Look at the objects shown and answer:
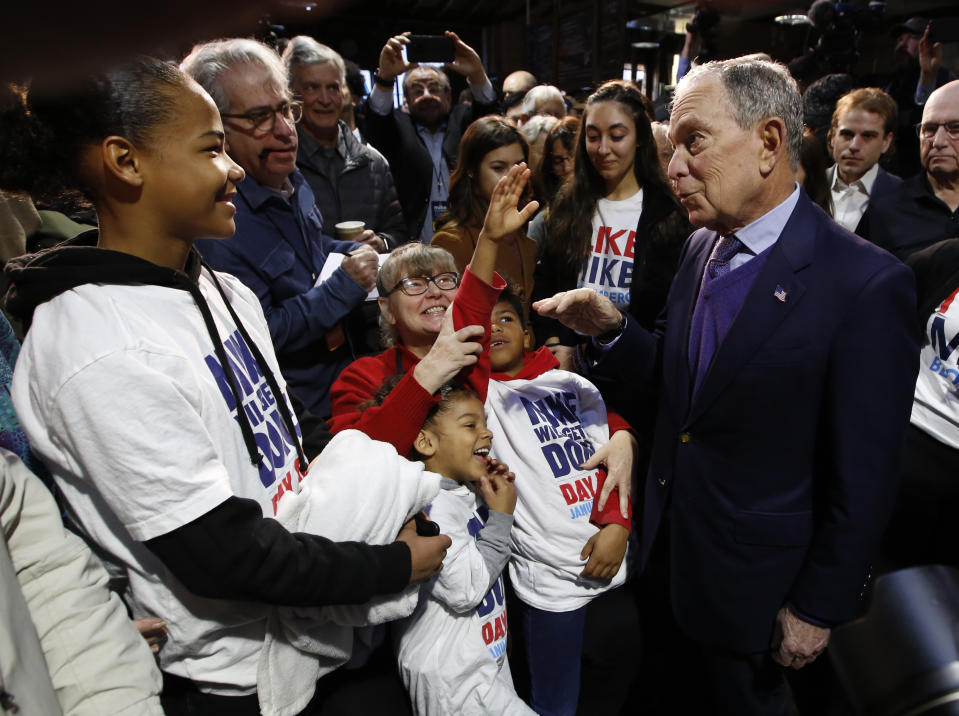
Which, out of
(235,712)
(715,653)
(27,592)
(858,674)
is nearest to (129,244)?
(27,592)

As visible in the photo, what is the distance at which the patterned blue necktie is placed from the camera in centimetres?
144

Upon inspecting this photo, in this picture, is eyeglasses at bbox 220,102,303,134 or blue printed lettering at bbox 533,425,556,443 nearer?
eyeglasses at bbox 220,102,303,134

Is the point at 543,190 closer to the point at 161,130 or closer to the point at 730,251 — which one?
the point at 730,251

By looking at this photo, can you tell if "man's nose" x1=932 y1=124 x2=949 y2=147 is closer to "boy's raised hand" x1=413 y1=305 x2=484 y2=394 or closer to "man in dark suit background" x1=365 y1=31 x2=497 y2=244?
"man in dark suit background" x1=365 y1=31 x2=497 y2=244

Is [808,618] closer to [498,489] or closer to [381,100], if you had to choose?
[498,489]

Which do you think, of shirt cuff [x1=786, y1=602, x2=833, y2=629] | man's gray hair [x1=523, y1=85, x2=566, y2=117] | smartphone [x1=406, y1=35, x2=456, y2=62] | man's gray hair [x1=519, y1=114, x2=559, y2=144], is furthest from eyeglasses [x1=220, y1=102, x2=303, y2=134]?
man's gray hair [x1=523, y1=85, x2=566, y2=117]

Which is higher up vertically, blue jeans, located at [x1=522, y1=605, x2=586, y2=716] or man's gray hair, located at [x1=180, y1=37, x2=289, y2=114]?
man's gray hair, located at [x1=180, y1=37, x2=289, y2=114]

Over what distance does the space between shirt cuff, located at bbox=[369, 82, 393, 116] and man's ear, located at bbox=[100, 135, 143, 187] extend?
259cm

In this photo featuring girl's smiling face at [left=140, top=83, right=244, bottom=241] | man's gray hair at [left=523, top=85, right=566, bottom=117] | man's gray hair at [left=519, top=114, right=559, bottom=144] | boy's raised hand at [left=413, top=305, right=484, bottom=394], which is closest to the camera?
girl's smiling face at [left=140, top=83, right=244, bottom=241]

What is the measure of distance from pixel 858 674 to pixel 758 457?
0.80m

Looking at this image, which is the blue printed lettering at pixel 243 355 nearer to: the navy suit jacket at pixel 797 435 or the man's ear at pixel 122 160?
the man's ear at pixel 122 160

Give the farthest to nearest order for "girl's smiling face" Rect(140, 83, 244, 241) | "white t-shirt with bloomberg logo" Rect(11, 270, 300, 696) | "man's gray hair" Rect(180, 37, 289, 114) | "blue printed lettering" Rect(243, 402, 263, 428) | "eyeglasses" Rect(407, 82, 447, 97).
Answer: "eyeglasses" Rect(407, 82, 447, 97) < "man's gray hair" Rect(180, 37, 289, 114) < "blue printed lettering" Rect(243, 402, 263, 428) < "girl's smiling face" Rect(140, 83, 244, 241) < "white t-shirt with bloomberg logo" Rect(11, 270, 300, 696)

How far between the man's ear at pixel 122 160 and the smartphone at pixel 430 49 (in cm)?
295

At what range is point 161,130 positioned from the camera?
0.93 meters
